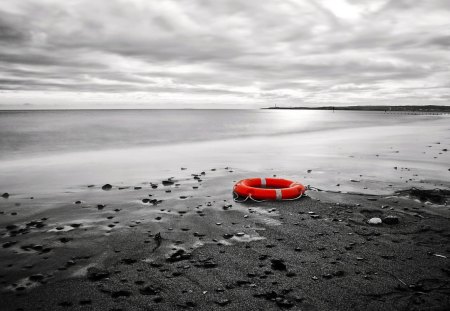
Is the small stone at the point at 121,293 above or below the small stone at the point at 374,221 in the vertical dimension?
below

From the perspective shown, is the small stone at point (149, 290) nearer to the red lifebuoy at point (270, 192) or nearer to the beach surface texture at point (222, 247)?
the beach surface texture at point (222, 247)

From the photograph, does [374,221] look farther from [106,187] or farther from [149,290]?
[106,187]

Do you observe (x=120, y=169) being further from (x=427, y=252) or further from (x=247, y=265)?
Result: (x=427, y=252)

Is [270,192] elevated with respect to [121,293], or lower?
elevated

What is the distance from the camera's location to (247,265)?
5035 millimetres

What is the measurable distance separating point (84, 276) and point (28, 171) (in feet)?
38.0

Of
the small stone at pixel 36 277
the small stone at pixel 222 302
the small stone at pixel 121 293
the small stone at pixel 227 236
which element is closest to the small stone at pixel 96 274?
the small stone at pixel 121 293

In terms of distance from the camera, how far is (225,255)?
540 cm

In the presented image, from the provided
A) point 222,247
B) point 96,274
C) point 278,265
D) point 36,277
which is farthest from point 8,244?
point 278,265

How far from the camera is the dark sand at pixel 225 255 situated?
4172mm

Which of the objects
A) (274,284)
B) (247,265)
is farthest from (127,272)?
(274,284)

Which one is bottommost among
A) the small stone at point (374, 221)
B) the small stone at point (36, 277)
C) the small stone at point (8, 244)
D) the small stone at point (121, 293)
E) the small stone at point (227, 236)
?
the small stone at point (121, 293)

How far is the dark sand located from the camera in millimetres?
4172

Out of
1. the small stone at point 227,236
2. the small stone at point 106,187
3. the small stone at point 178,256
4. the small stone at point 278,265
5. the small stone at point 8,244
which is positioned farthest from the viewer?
the small stone at point 106,187
